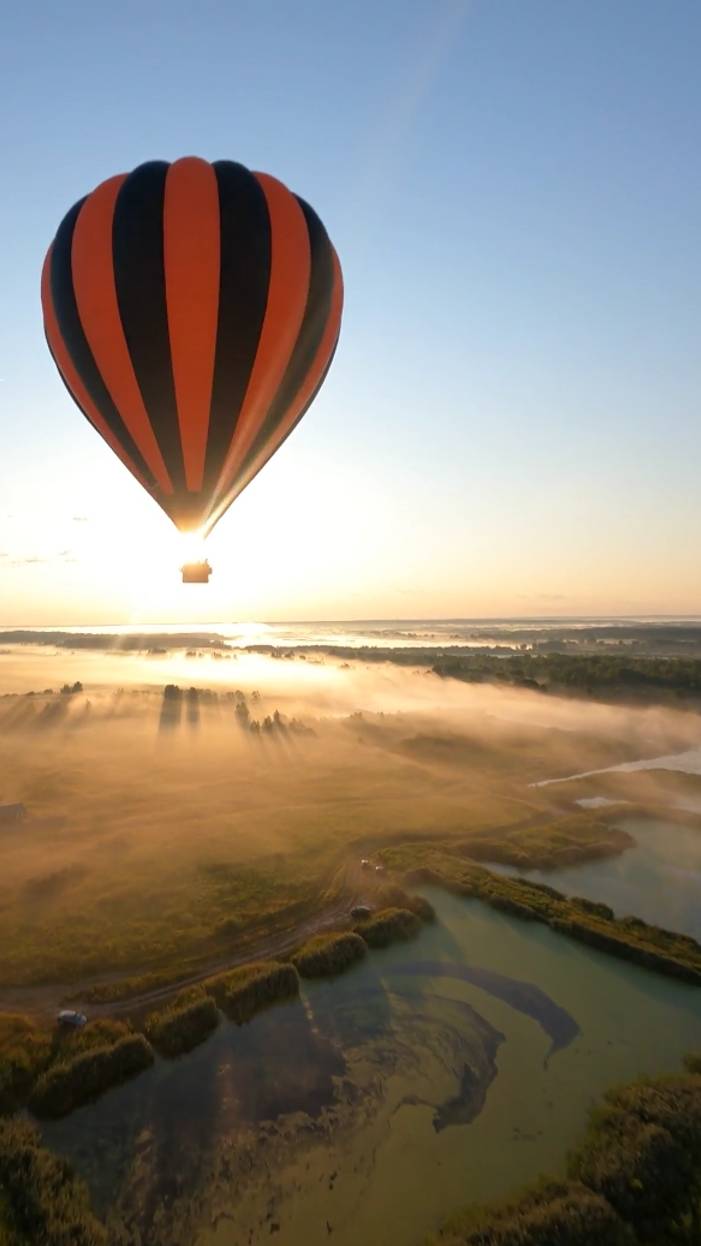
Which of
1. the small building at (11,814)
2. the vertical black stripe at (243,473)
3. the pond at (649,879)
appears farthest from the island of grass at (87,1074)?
the small building at (11,814)

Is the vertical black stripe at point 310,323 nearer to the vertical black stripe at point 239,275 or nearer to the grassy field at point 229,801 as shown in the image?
the vertical black stripe at point 239,275

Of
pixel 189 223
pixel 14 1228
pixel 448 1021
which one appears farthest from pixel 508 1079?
pixel 189 223

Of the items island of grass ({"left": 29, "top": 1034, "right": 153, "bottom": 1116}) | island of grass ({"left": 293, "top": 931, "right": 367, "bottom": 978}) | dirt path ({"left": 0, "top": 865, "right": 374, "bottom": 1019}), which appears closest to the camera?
island of grass ({"left": 29, "top": 1034, "right": 153, "bottom": 1116})

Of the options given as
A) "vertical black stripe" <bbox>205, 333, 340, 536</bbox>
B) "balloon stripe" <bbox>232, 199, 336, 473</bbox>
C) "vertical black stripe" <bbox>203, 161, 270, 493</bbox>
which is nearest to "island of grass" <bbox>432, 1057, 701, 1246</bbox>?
"vertical black stripe" <bbox>205, 333, 340, 536</bbox>

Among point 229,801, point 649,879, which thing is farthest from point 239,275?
point 229,801

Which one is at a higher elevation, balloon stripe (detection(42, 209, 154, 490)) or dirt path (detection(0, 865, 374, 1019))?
balloon stripe (detection(42, 209, 154, 490))

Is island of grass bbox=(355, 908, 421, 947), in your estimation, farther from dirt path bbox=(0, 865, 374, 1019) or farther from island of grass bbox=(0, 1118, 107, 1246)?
island of grass bbox=(0, 1118, 107, 1246)

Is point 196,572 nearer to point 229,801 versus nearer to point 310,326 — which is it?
point 310,326
